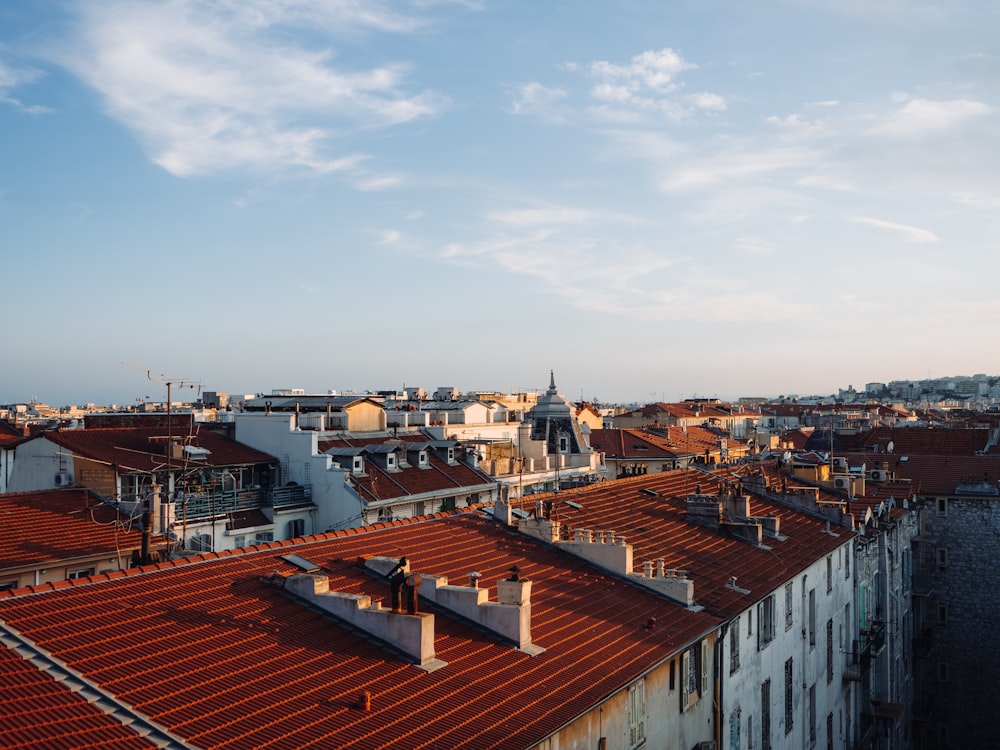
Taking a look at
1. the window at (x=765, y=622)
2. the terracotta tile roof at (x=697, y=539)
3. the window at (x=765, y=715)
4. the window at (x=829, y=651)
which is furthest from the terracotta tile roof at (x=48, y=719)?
the window at (x=829, y=651)

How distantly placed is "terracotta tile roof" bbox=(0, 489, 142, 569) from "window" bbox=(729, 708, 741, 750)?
16.9m

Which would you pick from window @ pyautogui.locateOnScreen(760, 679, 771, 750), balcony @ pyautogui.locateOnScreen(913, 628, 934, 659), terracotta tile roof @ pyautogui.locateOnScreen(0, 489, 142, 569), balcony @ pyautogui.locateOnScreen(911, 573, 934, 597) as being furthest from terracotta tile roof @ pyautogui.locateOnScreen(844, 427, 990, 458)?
terracotta tile roof @ pyautogui.locateOnScreen(0, 489, 142, 569)

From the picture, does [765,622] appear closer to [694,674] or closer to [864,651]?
[694,674]

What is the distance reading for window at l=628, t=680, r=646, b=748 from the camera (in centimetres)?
1727

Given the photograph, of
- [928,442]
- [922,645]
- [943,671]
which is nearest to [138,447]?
[922,645]

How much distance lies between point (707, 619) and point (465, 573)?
5.86 meters

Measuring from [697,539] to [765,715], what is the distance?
5.69 meters

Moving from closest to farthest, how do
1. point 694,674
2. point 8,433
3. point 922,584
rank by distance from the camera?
point 694,674 < point 922,584 < point 8,433

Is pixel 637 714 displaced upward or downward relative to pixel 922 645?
upward

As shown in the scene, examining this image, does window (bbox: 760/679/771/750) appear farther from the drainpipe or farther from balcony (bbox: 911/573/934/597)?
balcony (bbox: 911/573/934/597)

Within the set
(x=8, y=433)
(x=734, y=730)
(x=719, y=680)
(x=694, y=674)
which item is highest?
(x=8, y=433)

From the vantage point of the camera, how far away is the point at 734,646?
75.6 ft

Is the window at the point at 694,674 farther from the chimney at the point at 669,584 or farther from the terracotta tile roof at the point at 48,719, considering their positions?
the terracotta tile roof at the point at 48,719

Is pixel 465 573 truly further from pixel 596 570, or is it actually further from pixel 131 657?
pixel 131 657
